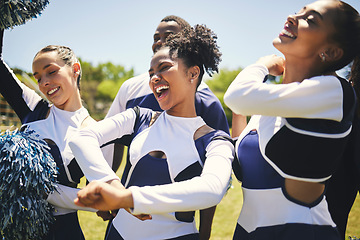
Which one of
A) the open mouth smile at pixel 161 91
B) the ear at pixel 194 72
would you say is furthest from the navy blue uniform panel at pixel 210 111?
the open mouth smile at pixel 161 91

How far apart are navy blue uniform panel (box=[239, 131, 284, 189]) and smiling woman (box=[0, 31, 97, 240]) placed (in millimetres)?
1033

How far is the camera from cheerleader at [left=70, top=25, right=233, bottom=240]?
1453 millimetres

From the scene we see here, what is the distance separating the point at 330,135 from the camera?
4.34 feet

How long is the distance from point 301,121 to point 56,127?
1512 mm

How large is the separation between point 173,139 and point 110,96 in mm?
40182

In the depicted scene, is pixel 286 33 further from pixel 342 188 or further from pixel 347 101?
pixel 342 188

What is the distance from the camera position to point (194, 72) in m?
1.81

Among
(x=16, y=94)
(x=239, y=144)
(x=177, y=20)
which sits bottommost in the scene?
(x=239, y=144)

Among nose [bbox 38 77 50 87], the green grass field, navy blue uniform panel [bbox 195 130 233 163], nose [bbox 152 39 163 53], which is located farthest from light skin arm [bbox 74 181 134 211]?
the green grass field

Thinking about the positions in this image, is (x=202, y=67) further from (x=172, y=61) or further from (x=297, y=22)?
(x=297, y=22)

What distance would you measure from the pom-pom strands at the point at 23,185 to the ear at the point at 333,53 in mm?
1579

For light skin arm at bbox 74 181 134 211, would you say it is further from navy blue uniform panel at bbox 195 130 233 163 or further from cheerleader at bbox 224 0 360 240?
cheerleader at bbox 224 0 360 240

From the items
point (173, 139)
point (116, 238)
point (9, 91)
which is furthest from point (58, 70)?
point (116, 238)

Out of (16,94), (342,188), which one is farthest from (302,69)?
(16,94)
